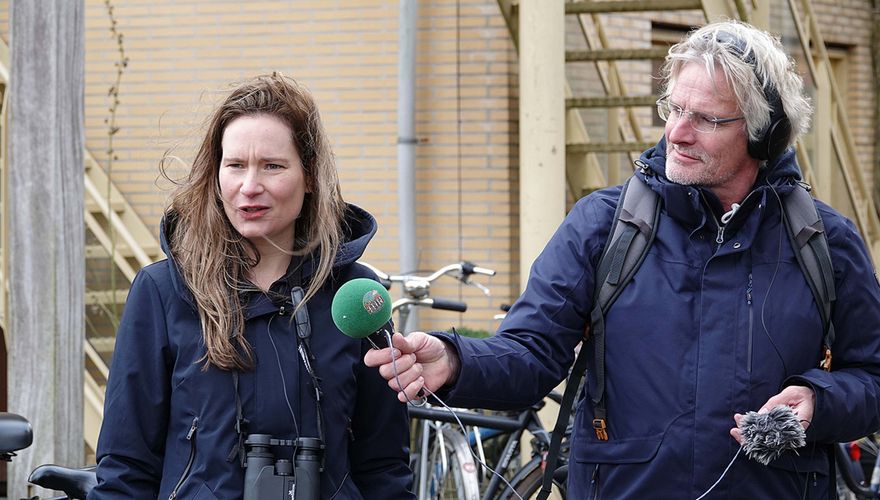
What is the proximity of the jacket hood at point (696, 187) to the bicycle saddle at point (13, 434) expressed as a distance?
1870 millimetres

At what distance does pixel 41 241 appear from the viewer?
4934 mm

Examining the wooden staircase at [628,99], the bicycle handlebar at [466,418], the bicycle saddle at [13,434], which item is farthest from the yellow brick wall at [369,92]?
the bicycle saddle at [13,434]

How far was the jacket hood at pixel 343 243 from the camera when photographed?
2.81 meters

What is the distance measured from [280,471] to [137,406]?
1.13 feet

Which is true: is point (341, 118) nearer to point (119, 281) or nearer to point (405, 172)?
point (405, 172)

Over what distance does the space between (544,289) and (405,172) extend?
5.66 metres

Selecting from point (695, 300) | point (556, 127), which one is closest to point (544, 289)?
point (695, 300)

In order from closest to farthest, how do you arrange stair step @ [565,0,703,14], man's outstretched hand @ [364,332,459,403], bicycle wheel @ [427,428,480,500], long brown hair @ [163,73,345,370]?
man's outstretched hand @ [364,332,459,403] < long brown hair @ [163,73,345,370] < bicycle wheel @ [427,428,480,500] < stair step @ [565,0,703,14]

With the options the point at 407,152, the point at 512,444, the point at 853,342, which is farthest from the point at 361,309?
the point at 407,152

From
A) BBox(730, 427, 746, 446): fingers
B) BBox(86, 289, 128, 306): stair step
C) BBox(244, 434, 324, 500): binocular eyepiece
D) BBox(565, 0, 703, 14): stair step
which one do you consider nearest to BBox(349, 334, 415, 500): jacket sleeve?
BBox(244, 434, 324, 500): binocular eyepiece

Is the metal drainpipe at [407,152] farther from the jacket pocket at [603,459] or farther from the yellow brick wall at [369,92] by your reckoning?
the jacket pocket at [603,459]

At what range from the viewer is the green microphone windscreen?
240 centimetres

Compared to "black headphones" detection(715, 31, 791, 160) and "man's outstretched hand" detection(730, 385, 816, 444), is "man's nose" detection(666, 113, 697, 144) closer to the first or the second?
"black headphones" detection(715, 31, 791, 160)

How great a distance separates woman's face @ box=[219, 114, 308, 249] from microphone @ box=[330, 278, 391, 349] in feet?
1.56
